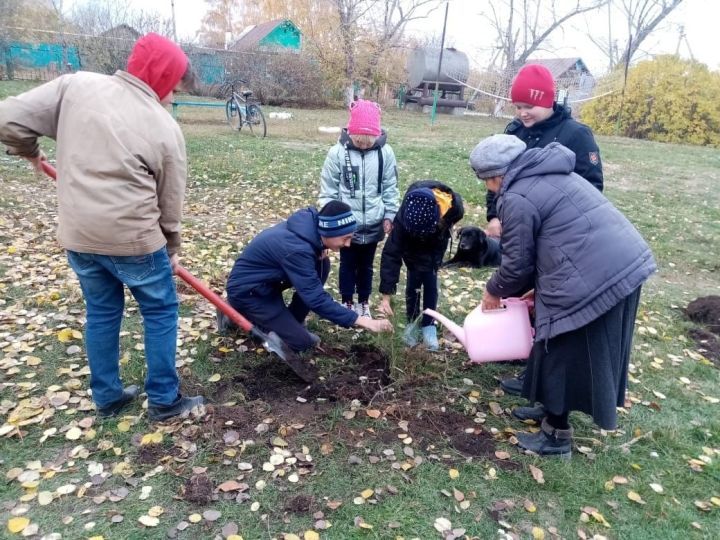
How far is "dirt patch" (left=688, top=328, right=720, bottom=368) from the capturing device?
157 inches

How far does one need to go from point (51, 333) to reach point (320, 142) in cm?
941

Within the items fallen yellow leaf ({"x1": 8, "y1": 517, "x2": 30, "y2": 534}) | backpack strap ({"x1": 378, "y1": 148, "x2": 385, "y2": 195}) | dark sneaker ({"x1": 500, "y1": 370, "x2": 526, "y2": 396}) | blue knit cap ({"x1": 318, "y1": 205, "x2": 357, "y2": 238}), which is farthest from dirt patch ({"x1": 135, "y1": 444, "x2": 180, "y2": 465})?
backpack strap ({"x1": 378, "y1": 148, "x2": 385, "y2": 195})

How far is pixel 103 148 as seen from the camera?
2.17m

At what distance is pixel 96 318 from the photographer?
8.49ft

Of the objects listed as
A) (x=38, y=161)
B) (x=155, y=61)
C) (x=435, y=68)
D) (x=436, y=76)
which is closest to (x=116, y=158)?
(x=155, y=61)

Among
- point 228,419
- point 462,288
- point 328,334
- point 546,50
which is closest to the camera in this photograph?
point 228,419

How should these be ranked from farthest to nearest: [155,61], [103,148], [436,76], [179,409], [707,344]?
[436,76]
[707,344]
[179,409]
[155,61]
[103,148]

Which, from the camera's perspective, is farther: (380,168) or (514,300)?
(380,168)

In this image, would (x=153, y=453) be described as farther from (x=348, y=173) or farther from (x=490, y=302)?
(x=348, y=173)

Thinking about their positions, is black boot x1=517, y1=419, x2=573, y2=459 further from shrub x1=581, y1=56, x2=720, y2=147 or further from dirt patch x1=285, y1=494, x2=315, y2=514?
shrub x1=581, y1=56, x2=720, y2=147

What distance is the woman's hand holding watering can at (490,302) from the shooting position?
108 inches

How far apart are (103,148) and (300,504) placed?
170 centimetres

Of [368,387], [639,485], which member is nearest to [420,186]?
[368,387]

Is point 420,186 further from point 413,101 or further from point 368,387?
point 413,101
